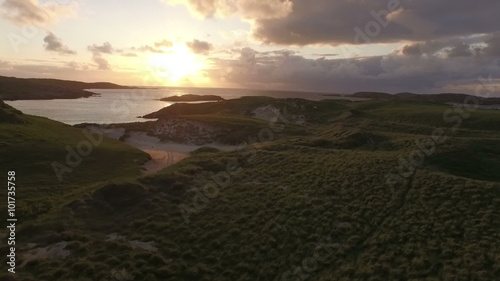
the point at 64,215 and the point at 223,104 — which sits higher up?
the point at 223,104

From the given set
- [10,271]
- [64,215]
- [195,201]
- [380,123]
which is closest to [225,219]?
[195,201]

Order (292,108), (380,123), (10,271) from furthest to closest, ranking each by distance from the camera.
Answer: (292,108) → (380,123) → (10,271)

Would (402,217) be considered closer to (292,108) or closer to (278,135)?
(278,135)

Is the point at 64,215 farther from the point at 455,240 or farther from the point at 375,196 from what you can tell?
the point at 455,240

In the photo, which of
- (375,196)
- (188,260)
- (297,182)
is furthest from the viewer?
(297,182)

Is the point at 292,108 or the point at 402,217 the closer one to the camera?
the point at 402,217

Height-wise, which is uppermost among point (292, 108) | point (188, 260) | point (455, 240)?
point (292, 108)

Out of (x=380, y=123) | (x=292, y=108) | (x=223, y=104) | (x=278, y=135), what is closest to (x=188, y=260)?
(x=278, y=135)
